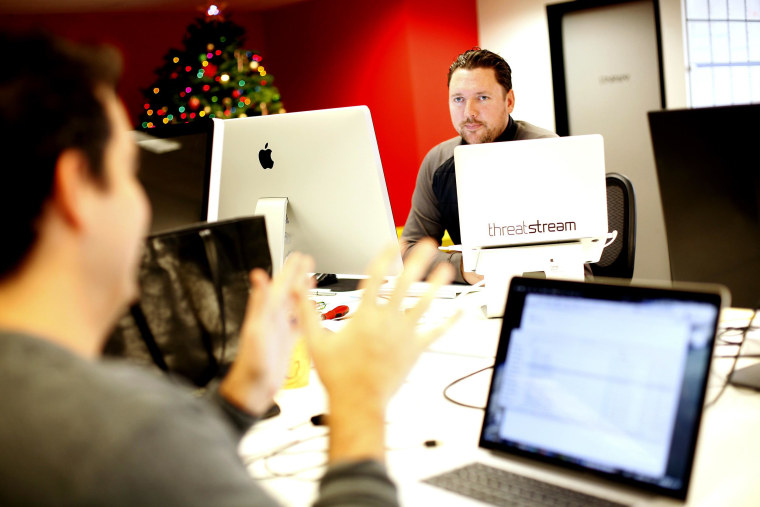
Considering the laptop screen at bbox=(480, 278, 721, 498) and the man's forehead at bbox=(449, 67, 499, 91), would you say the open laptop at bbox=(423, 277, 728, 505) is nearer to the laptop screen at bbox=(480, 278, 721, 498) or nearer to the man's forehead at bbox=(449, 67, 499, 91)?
the laptop screen at bbox=(480, 278, 721, 498)

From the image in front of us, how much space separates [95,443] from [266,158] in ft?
5.64

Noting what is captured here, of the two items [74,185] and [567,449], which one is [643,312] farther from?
[74,185]

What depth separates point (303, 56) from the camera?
6715 millimetres

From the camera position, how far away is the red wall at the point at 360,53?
5.80m

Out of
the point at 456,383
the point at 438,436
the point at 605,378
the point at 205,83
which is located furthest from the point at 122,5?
the point at 605,378

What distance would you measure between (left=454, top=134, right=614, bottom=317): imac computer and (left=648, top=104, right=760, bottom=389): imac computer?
0.50 metres

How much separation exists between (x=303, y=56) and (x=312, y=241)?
468 centimetres

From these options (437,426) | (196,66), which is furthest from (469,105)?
(196,66)

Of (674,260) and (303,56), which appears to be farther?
(303,56)

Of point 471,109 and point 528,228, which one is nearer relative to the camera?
point 528,228

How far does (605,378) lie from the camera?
1.17 metres

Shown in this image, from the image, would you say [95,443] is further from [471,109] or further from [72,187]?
[471,109]

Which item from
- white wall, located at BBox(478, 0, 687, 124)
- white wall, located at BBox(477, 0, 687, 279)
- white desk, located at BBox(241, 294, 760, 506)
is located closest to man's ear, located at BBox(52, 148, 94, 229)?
white desk, located at BBox(241, 294, 760, 506)

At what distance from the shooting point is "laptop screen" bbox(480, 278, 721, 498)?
1098 millimetres
